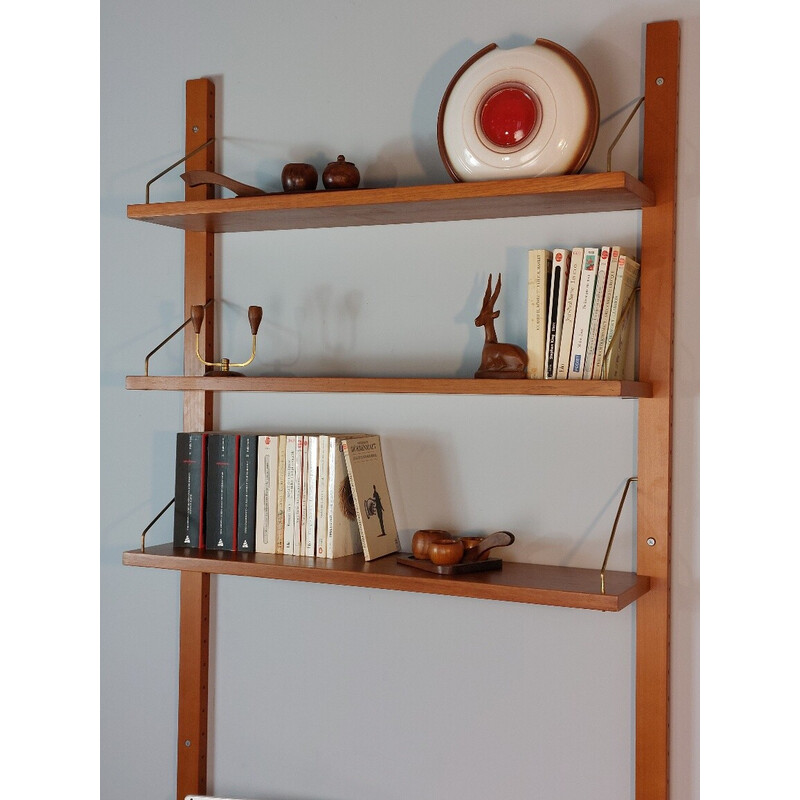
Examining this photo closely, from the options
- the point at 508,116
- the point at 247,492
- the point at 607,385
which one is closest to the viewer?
the point at 607,385

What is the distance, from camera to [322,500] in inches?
77.1

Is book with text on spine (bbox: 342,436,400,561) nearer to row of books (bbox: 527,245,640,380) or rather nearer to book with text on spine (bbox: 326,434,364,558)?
book with text on spine (bbox: 326,434,364,558)

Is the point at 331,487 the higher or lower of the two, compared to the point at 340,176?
lower

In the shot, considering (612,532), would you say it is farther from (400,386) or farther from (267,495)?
(267,495)

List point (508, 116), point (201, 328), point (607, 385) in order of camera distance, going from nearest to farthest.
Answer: point (607, 385) < point (508, 116) < point (201, 328)

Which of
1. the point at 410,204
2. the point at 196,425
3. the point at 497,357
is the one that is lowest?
the point at 196,425

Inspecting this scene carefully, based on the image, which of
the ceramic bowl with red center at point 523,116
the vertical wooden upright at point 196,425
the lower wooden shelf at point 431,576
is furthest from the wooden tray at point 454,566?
the ceramic bowl with red center at point 523,116

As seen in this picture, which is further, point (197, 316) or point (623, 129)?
point (197, 316)

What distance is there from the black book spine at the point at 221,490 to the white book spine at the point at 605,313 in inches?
30.4

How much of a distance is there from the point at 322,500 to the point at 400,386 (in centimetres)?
30

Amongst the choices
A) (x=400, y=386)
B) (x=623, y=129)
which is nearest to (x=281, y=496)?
(x=400, y=386)

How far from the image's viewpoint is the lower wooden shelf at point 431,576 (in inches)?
66.2

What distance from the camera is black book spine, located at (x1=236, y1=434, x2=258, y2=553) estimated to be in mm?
2027
